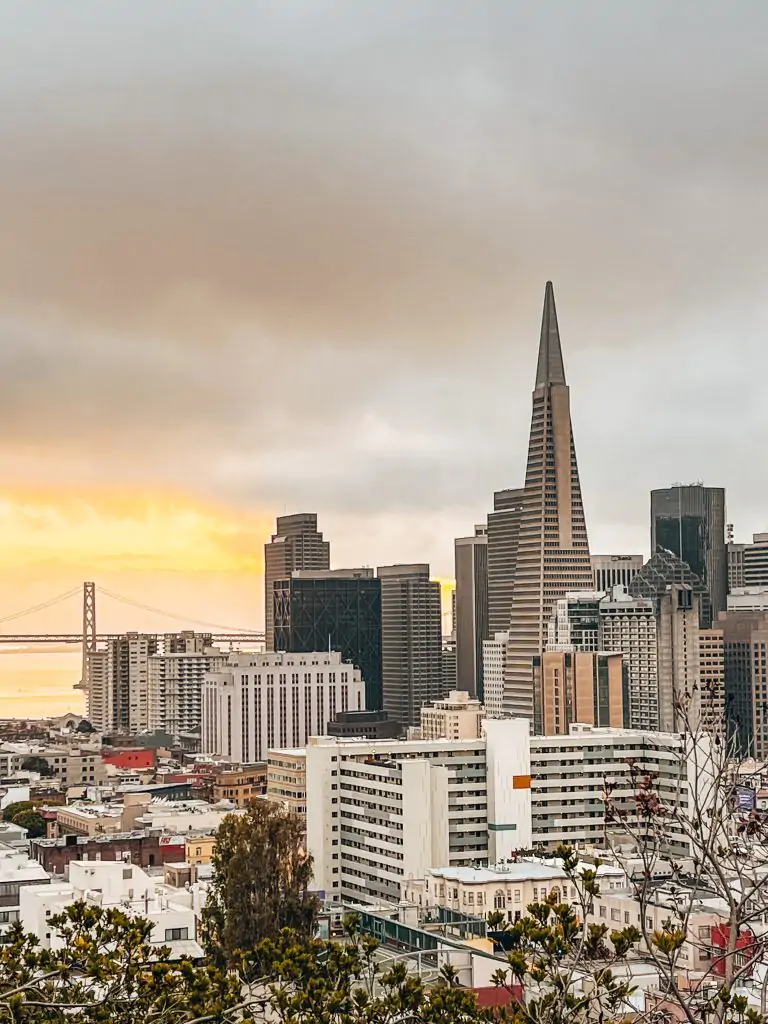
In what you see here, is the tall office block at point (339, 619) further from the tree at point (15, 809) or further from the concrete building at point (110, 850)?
the concrete building at point (110, 850)

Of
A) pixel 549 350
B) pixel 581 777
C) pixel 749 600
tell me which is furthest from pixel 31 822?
pixel 749 600

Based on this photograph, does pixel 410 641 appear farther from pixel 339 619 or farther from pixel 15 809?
pixel 15 809

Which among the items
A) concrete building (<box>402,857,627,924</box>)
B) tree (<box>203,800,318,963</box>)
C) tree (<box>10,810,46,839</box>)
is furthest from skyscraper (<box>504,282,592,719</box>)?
tree (<box>203,800,318,963</box>)

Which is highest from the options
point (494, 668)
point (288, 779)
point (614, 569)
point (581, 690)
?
point (614, 569)

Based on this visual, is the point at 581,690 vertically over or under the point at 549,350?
under

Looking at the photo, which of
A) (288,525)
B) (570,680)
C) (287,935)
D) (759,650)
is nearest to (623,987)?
(287,935)
